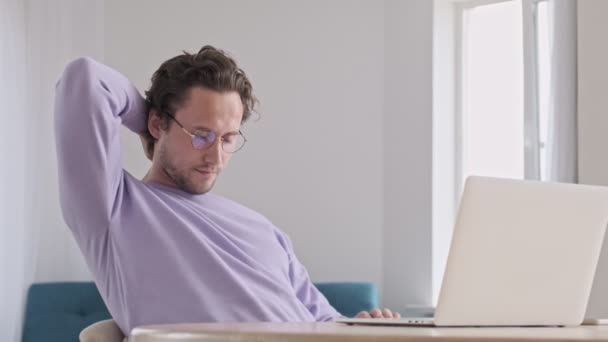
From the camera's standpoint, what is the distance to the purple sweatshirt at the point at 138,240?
2027 mm

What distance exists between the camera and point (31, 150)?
421 cm

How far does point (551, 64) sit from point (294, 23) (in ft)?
3.98

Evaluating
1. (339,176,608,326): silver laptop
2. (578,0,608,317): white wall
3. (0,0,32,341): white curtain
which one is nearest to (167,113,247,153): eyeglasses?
(339,176,608,326): silver laptop

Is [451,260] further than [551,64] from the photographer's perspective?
No

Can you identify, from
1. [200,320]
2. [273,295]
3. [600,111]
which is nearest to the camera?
[200,320]

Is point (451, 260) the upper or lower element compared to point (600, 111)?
lower

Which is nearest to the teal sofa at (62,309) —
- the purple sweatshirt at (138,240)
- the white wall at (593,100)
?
the white wall at (593,100)

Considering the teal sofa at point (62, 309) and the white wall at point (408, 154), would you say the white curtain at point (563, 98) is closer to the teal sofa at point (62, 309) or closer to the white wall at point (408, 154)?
the white wall at point (408, 154)

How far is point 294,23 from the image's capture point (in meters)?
4.44

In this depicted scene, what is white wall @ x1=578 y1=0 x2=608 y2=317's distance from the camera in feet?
11.8

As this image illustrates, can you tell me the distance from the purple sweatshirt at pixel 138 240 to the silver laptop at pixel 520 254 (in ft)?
2.06

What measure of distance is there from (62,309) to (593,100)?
2276 mm

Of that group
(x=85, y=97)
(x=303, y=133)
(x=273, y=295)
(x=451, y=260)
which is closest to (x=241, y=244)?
(x=273, y=295)

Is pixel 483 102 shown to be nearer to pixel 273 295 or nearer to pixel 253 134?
pixel 253 134
